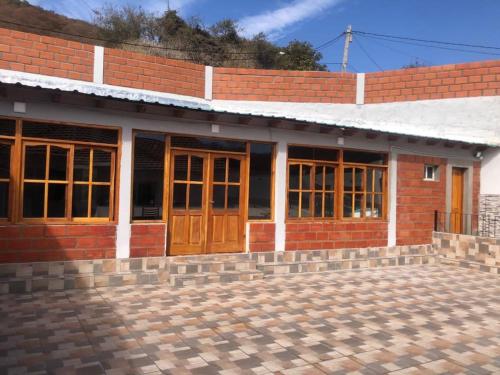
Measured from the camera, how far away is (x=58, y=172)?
22.3ft

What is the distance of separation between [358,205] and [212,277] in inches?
157

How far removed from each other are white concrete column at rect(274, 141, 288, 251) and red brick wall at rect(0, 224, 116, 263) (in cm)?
315

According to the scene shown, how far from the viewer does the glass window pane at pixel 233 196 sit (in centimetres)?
834

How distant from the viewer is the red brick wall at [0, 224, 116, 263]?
6367mm

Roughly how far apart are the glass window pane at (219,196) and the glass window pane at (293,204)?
4.64 feet

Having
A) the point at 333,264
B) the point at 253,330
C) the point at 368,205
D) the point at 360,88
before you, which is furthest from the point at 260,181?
the point at 360,88

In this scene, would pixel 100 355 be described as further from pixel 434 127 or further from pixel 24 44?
pixel 434 127

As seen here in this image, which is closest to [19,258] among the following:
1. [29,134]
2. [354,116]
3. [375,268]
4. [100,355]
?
[29,134]

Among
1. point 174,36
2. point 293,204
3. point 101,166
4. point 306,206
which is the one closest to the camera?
point 101,166

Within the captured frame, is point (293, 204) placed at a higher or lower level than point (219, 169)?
lower

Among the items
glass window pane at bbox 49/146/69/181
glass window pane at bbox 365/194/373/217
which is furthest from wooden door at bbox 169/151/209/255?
glass window pane at bbox 365/194/373/217

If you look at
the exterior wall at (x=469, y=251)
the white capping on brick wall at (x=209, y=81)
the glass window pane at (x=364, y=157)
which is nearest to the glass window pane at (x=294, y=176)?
the glass window pane at (x=364, y=157)

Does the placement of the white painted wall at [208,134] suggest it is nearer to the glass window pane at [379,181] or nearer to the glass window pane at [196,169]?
the glass window pane at [379,181]

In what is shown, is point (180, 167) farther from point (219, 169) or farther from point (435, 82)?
point (435, 82)
